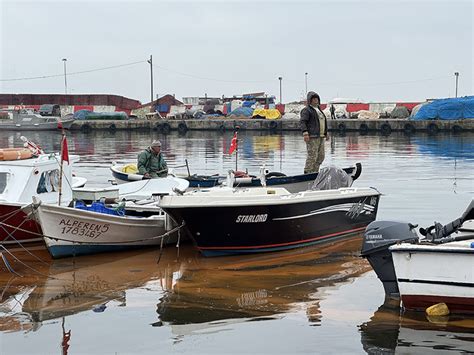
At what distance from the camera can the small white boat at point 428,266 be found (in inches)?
340

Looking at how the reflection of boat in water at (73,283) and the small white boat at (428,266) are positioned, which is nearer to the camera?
the small white boat at (428,266)

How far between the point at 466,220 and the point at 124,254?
5.51 metres

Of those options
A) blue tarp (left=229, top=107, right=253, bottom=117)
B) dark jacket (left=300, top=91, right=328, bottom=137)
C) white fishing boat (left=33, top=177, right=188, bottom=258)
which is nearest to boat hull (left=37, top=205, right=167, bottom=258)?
white fishing boat (left=33, top=177, right=188, bottom=258)

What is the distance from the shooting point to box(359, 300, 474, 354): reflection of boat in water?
8.00 m

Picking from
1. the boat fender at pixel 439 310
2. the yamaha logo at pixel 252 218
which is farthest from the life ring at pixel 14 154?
the boat fender at pixel 439 310

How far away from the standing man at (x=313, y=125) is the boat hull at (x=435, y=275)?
630 centimetres

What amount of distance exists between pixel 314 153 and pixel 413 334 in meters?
7.49

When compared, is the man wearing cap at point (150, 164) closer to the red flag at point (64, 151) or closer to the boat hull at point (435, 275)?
the red flag at point (64, 151)

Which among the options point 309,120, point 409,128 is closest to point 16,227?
point 309,120

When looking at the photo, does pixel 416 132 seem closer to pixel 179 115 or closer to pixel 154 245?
pixel 179 115

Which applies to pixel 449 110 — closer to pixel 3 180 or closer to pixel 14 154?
pixel 14 154

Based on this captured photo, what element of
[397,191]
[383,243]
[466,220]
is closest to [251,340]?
[383,243]

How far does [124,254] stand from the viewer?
12906 millimetres

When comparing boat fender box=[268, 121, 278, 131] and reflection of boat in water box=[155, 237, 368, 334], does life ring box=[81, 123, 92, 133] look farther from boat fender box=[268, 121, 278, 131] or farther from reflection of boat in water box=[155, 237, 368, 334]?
reflection of boat in water box=[155, 237, 368, 334]
